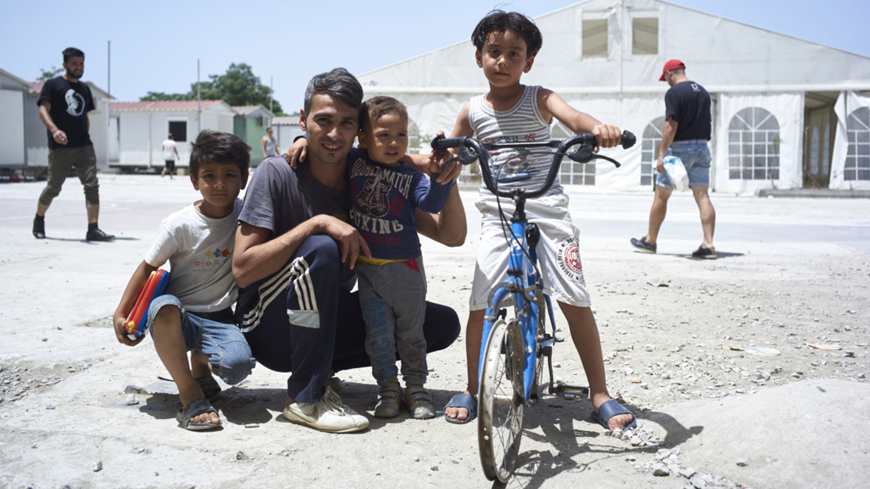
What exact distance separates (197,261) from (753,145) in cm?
2340

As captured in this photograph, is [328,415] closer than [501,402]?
No

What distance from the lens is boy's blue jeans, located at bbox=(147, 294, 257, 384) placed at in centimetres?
302

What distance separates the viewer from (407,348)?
10.7 ft

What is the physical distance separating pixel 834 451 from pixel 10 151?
31.2 metres

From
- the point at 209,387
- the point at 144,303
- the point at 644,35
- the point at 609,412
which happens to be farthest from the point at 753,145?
the point at 144,303

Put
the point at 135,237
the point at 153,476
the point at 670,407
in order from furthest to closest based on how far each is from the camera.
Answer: the point at 135,237 < the point at 670,407 < the point at 153,476

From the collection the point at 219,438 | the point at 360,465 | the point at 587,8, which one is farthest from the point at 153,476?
the point at 587,8

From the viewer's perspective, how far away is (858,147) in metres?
22.5

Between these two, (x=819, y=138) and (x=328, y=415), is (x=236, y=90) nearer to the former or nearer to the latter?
(x=819, y=138)

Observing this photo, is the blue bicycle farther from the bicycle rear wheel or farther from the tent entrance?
the tent entrance

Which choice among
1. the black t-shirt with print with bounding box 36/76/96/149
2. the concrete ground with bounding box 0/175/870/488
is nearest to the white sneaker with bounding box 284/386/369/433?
the concrete ground with bounding box 0/175/870/488

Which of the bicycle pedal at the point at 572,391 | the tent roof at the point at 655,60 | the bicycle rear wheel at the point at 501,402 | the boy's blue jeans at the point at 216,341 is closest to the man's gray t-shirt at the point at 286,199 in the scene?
the boy's blue jeans at the point at 216,341

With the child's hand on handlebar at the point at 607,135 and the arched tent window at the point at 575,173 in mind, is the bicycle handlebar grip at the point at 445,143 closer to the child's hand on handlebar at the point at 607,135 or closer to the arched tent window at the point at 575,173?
the child's hand on handlebar at the point at 607,135

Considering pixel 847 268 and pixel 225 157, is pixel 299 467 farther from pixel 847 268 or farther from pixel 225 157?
pixel 847 268
